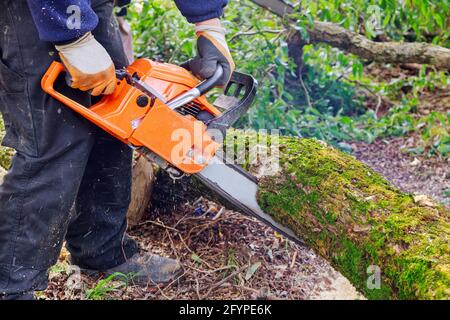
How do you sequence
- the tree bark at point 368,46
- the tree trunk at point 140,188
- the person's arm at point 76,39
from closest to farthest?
the person's arm at point 76,39, the tree trunk at point 140,188, the tree bark at point 368,46

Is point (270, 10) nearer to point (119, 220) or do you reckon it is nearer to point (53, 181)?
point (119, 220)

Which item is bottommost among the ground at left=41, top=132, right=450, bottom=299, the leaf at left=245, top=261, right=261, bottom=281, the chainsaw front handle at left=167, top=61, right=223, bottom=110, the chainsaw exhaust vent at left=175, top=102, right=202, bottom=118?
the ground at left=41, top=132, right=450, bottom=299

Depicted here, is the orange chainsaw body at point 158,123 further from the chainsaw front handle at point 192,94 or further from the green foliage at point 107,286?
the green foliage at point 107,286

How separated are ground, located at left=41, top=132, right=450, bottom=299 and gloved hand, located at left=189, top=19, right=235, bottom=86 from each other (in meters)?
0.87

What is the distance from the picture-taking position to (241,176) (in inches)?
98.2

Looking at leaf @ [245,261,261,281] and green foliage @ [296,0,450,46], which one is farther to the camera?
green foliage @ [296,0,450,46]

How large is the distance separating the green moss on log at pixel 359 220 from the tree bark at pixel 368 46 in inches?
57.8

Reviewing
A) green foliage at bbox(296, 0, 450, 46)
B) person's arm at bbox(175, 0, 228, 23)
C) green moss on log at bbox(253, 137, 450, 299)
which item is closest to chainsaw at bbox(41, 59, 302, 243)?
person's arm at bbox(175, 0, 228, 23)

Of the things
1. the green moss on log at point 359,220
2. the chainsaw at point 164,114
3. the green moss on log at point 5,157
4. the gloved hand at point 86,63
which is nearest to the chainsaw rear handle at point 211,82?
the chainsaw at point 164,114

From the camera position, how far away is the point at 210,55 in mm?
2264

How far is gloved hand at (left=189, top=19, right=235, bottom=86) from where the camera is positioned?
88.4 inches

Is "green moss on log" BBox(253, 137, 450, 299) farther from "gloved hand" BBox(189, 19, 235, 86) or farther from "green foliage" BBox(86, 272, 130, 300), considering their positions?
"green foliage" BBox(86, 272, 130, 300)

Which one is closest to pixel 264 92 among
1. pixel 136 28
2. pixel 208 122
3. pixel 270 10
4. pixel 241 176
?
pixel 270 10

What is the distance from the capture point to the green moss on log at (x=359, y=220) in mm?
1909
